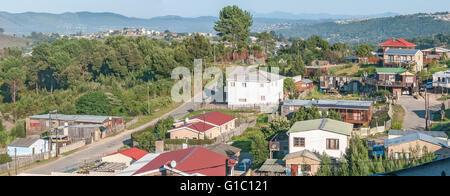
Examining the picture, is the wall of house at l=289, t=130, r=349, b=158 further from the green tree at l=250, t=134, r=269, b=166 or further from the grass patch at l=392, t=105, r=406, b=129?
the grass patch at l=392, t=105, r=406, b=129

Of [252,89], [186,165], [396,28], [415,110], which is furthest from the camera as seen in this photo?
[396,28]

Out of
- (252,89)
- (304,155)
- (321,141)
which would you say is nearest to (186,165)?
(304,155)

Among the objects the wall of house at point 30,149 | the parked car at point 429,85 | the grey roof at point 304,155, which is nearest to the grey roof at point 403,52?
the parked car at point 429,85

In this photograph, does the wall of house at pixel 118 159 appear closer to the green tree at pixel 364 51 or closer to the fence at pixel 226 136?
the fence at pixel 226 136

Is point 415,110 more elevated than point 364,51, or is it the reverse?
point 364,51

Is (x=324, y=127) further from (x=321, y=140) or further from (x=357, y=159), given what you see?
(x=357, y=159)

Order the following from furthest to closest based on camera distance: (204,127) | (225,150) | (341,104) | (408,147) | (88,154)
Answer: (341,104)
(204,127)
(88,154)
(225,150)
(408,147)

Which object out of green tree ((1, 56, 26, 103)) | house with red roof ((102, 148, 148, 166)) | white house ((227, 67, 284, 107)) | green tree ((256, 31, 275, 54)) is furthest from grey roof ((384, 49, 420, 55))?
green tree ((1, 56, 26, 103))
